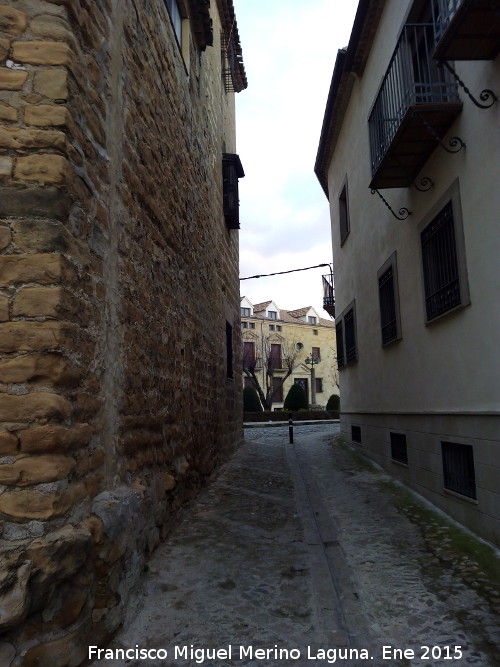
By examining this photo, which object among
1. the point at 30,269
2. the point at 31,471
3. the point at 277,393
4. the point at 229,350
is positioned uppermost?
the point at 277,393

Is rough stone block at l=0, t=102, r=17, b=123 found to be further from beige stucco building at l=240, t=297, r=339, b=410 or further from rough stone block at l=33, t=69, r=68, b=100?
beige stucco building at l=240, t=297, r=339, b=410

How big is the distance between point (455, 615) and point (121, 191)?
3518 mm

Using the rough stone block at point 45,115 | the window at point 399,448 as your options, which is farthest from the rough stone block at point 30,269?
the window at point 399,448

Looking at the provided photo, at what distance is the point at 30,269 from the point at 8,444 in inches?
33.5

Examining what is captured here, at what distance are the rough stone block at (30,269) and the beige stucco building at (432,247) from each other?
3.37m

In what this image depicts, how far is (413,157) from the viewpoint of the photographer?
5.77 metres

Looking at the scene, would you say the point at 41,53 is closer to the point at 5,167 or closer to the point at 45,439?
the point at 5,167

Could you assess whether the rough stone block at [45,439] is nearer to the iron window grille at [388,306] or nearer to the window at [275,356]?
the iron window grille at [388,306]

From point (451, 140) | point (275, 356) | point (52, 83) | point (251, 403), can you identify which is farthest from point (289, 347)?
point (52, 83)

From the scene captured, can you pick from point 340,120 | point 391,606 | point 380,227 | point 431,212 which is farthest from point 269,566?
point 340,120

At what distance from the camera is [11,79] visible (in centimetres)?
269

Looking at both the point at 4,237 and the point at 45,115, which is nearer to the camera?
the point at 4,237

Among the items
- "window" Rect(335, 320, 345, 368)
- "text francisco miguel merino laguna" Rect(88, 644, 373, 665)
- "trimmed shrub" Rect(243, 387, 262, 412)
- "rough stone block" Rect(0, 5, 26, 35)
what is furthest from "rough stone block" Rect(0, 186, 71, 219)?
"trimmed shrub" Rect(243, 387, 262, 412)

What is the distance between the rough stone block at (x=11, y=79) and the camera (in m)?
2.68
